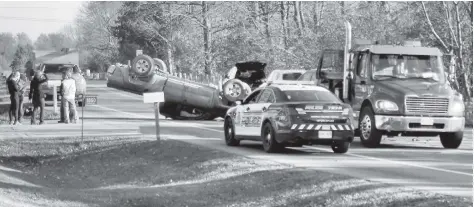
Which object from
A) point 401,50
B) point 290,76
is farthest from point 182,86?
point 401,50

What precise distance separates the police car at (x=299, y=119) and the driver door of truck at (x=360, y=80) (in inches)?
69.0

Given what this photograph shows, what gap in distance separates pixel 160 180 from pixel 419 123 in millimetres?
5932

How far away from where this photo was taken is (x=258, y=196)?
15.5 meters

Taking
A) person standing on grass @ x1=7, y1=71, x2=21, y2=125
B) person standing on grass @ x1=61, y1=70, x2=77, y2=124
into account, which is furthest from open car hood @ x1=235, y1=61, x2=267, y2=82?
person standing on grass @ x1=7, y1=71, x2=21, y2=125

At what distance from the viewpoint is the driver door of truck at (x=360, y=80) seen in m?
22.6

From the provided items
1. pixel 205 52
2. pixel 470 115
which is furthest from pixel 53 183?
pixel 205 52

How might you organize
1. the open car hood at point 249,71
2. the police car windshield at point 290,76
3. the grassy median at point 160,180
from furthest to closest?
the open car hood at point 249,71, the police car windshield at point 290,76, the grassy median at point 160,180

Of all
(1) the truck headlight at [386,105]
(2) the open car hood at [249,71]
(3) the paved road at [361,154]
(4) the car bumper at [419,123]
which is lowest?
(3) the paved road at [361,154]

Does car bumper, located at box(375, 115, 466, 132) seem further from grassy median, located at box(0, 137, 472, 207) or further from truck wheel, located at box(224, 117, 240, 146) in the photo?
grassy median, located at box(0, 137, 472, 207)

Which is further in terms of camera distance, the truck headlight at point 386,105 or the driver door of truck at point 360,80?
the driver door of truck at point 360,80

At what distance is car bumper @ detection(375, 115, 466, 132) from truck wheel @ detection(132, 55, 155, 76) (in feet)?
42.9

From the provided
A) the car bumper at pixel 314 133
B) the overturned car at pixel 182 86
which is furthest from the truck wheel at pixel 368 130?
the overturned car at pixel 182 86

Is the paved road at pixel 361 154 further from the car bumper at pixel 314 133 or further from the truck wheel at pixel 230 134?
the car bumper at pixel 314 133

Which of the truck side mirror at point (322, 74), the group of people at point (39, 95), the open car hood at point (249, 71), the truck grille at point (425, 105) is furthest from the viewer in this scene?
the open car hood at point (249, 71)
